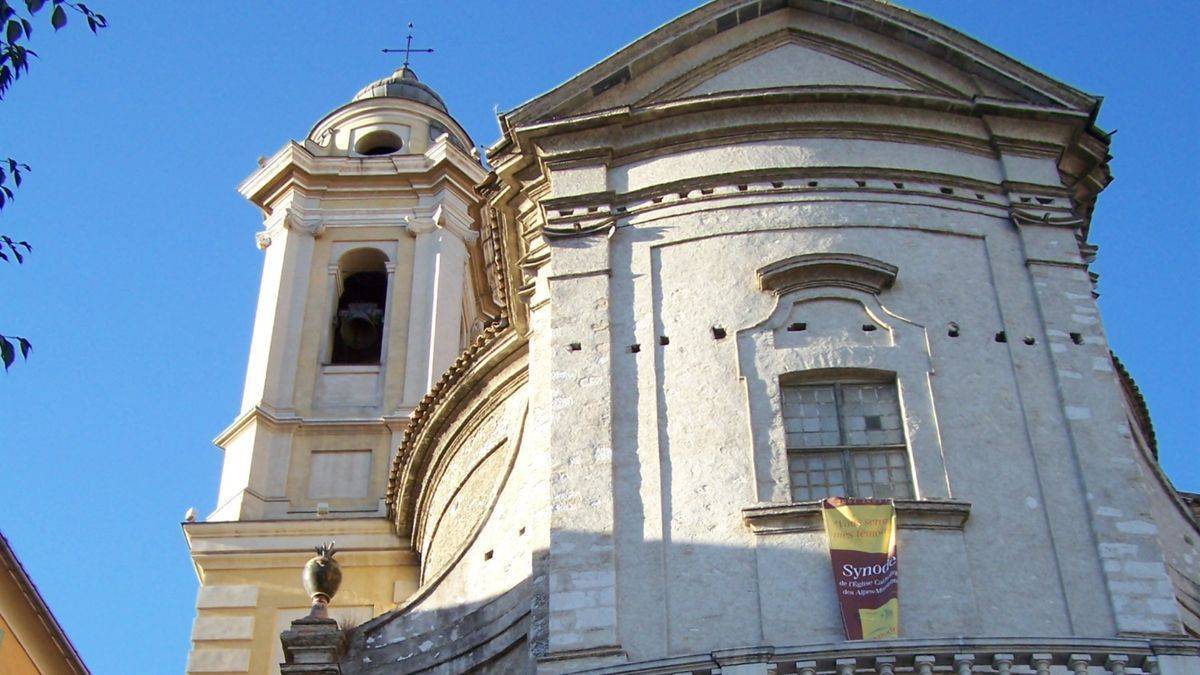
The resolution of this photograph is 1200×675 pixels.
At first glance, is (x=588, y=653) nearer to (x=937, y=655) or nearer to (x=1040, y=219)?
(x=937, y=655)

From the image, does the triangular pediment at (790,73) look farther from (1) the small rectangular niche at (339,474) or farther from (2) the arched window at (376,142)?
(2) the arched window at (376,142)

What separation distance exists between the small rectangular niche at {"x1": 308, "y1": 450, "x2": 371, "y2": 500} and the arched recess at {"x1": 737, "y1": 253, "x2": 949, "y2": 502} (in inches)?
453

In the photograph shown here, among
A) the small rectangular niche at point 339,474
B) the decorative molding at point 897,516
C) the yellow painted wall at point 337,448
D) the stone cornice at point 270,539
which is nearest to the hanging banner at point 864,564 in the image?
the decorative molding at point 897,516

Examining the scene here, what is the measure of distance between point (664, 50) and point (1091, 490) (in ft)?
21.9

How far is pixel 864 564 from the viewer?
13.5 m

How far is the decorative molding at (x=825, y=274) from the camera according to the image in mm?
15695

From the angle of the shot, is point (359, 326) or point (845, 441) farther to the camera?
point (359, 326)

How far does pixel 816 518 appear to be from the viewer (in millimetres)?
13922

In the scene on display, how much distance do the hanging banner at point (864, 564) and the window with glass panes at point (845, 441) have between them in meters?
0.46

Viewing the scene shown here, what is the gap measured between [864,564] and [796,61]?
22.5ft

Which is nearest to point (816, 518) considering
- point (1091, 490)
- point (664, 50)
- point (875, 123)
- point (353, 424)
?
point (1091, 490)

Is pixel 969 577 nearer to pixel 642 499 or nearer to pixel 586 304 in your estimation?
pixel 642 499

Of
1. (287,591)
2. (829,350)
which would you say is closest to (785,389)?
(829,350)

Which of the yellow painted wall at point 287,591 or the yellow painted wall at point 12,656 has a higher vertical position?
the yellow painted wall at point 287,591
